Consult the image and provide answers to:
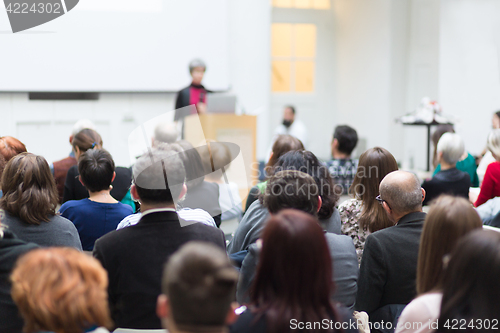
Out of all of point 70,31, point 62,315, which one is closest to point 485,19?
point 70,31

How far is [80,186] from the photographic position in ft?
9.34

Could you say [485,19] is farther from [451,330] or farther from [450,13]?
[451,330]

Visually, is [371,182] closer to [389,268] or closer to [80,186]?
[389,268]

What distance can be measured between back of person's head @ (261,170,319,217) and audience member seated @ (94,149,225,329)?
248mm

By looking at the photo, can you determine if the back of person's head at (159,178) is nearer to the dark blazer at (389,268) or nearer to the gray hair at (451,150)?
the dark blazer at (389,268)

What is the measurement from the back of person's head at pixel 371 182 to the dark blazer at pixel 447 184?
88 cm

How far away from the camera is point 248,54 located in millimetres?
6695

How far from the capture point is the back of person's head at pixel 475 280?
1.13 meters

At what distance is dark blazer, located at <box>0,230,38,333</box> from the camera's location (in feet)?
5.17

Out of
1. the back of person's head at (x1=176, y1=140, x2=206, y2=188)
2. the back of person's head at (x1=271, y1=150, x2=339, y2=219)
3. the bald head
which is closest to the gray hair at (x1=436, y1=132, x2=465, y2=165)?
the back of person's head at (x1=271, y1=150, x2=339, y2=219)

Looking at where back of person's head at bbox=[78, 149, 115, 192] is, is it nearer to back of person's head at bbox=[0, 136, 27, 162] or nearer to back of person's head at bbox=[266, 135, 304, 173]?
back of person's head at bbox=[0, 136, 27, 162]

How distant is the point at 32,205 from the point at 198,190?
0.90 m

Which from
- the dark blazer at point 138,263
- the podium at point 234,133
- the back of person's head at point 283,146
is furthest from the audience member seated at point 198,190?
the podium at point 234,133

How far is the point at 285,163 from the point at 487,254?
1383mm
